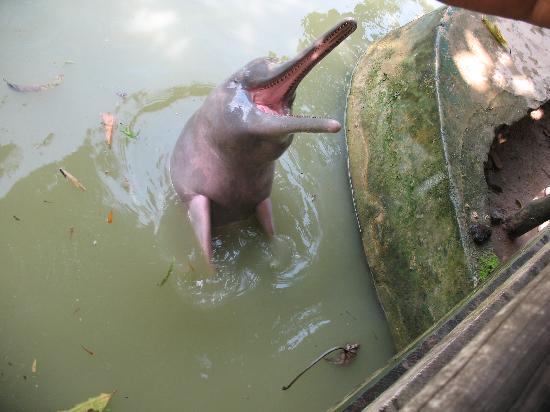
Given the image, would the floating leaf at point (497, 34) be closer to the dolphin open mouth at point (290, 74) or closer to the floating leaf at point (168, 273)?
the dolphin open mouth at point (290, 74)

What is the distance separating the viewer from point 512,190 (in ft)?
13.6

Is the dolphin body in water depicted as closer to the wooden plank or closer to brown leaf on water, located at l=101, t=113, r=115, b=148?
brown leaf on water, located at l=101, t=113, r=115, b=148

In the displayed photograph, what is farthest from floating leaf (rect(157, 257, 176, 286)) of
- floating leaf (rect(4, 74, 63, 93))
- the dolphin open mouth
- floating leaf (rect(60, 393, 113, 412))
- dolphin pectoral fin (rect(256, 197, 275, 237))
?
floating leaf (rect(4, 74, 63, 93))

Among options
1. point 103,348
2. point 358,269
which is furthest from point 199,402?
point 358,269

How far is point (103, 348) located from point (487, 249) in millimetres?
2590

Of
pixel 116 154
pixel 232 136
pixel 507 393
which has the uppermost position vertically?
pixel 116 154

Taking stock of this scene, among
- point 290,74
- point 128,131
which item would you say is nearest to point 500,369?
point 290,74

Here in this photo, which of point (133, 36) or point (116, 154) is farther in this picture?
point (133, 36)

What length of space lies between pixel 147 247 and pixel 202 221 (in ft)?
1.77

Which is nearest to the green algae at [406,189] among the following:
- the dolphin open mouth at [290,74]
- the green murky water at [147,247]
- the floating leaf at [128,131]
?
the green murky water at [147,247]

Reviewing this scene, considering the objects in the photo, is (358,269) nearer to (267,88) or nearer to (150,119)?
(267,88)

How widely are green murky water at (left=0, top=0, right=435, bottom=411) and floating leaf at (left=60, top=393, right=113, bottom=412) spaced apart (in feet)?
0.29

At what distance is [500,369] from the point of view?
1051mm

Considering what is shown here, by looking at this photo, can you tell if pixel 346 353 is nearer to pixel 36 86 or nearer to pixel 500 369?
pixel 500 369
